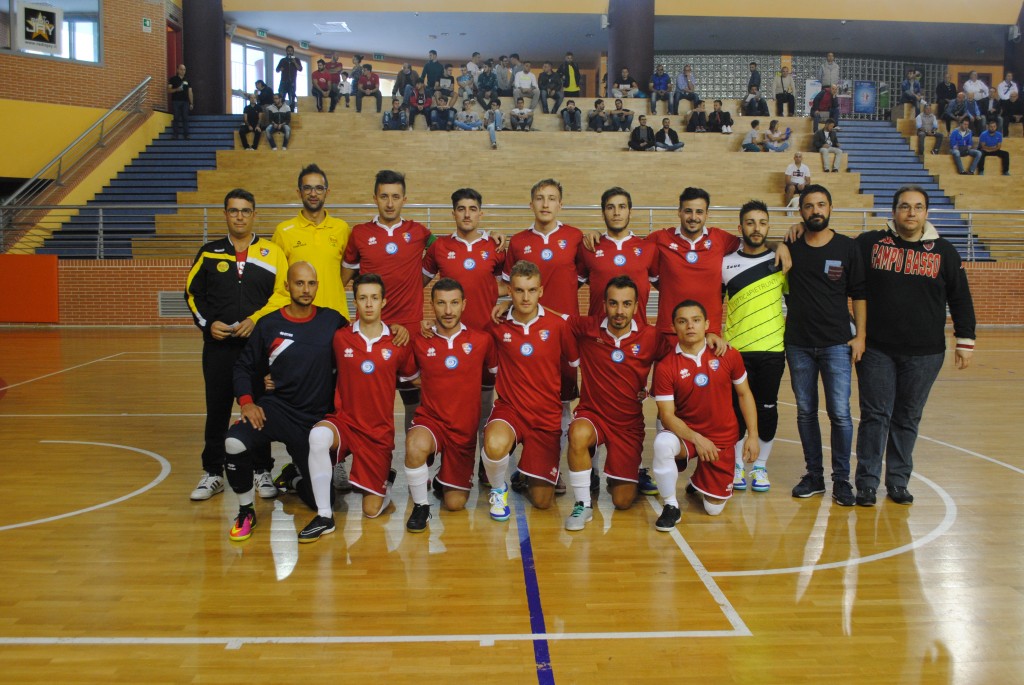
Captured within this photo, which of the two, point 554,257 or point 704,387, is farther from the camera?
point 554,257

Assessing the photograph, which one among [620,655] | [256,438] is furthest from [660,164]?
[620,655]

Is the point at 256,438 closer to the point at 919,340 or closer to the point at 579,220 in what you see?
the point at 919,340

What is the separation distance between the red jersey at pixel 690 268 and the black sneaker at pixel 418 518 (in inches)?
75.6

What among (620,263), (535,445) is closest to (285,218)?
(620,263)

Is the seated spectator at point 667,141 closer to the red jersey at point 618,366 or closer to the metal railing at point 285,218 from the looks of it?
the metal railing at point 285,218

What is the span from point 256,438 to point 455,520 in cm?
128

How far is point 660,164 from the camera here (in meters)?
19.2

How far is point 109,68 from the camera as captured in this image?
21.0 metres

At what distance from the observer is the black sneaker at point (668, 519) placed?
5.00m

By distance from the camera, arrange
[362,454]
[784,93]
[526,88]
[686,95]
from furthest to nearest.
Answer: [784,93]
[686,95]
[526,88]
[362,454]

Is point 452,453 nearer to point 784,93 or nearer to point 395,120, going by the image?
point 395,120

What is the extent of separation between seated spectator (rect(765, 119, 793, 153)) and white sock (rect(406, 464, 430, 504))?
54.8 feet

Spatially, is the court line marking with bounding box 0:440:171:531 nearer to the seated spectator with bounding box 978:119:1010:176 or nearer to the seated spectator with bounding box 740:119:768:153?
the seated spectator with bounding box 740:119:768:153

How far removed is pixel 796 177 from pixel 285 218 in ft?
34.5
